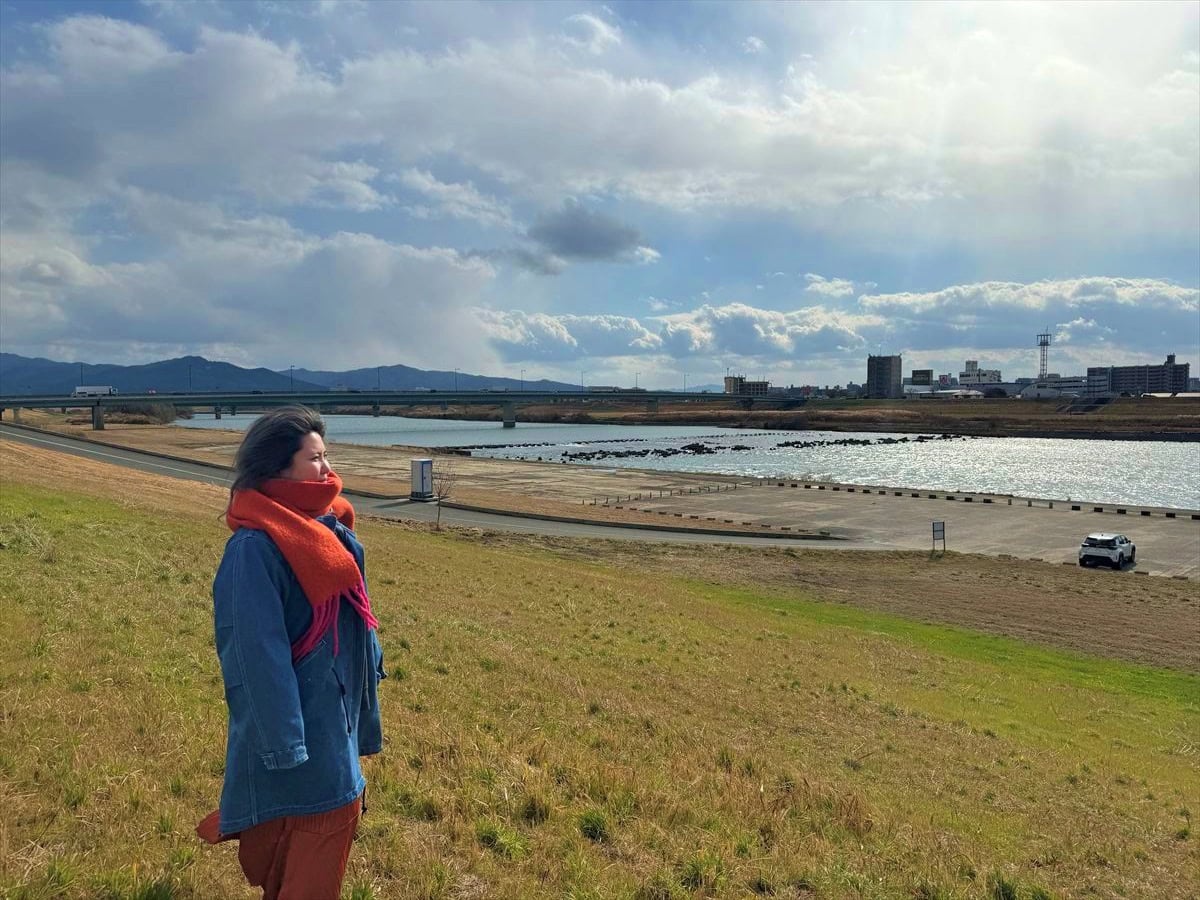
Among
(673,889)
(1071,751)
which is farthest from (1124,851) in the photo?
(673,889)

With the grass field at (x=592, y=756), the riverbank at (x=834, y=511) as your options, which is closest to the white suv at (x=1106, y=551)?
the riverbank at (x=834, y=511)

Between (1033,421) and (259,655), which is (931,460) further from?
(259,655)

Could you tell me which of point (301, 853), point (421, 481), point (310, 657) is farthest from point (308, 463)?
point (421, 481)

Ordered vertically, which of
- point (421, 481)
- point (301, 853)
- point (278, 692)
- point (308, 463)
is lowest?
point (421, 481)

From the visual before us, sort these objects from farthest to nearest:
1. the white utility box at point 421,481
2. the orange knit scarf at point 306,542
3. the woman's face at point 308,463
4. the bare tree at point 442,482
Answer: the white utility box at point 421,481 → the bare tree at point 442,482 → the woman's face at point 308,463 → the orange knit scarf at point 306,542

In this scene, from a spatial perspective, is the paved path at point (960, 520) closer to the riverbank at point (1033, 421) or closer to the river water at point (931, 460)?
the river water at point (931, 460)

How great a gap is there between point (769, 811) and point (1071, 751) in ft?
24.5

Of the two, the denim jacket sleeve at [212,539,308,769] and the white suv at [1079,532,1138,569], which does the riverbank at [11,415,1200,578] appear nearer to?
the white suv at [1079,532,1138,569]

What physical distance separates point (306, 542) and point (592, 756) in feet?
15.9

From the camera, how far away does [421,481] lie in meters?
47.0

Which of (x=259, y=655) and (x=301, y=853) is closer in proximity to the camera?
(x=259, y=655)

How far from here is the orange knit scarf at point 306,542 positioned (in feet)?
10.7

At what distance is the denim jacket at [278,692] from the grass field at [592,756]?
130 centimetres

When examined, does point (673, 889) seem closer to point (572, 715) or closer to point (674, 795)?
point (674, 795)
